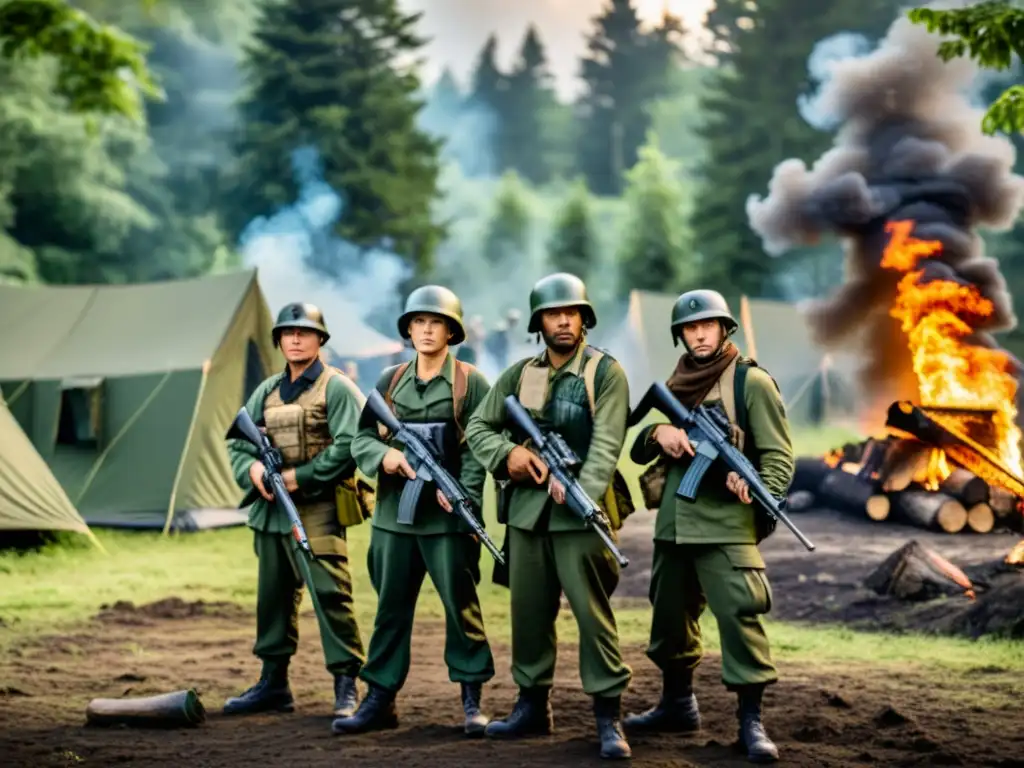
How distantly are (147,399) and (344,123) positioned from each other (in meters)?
20.9

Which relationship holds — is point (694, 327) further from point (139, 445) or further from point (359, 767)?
point (139, 445)

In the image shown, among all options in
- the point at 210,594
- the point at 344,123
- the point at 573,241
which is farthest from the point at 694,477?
the point at 573,241

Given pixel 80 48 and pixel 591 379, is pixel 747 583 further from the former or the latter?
pixel 80 48

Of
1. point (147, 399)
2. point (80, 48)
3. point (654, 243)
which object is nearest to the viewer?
point (80, 48)

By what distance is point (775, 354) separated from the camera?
72.8 ft

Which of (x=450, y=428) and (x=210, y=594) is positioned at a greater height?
(x=450, y=428)

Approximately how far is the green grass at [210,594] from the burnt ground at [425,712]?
0.32 metres

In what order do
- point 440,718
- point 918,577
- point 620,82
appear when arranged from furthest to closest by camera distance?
point 620,82 < point 918,577 < point 440,718

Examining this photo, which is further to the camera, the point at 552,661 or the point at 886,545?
the point at 886,545

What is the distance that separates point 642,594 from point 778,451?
509 centimetres

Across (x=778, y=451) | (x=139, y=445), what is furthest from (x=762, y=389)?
(x=139, y=445)

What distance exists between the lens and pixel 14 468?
34.7ft

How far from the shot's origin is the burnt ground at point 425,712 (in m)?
5.03

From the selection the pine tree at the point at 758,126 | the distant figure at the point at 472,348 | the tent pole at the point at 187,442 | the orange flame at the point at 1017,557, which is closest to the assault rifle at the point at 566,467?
the orange flame at the point at 1017,557
